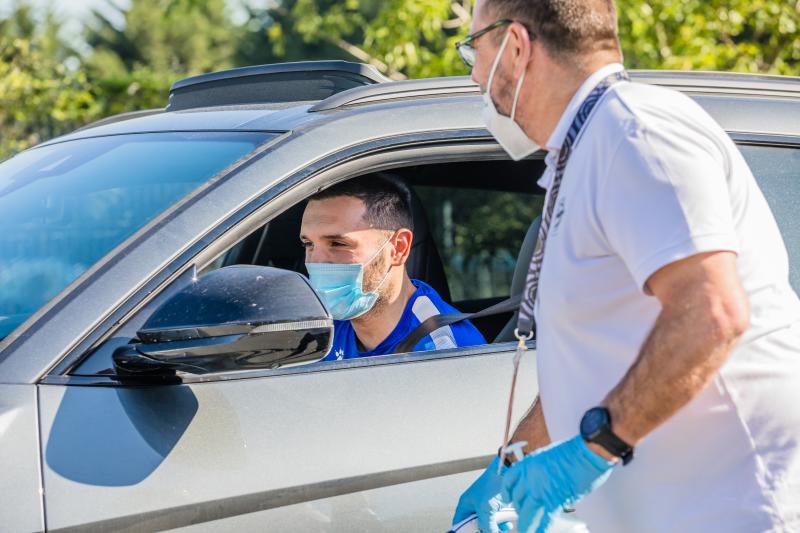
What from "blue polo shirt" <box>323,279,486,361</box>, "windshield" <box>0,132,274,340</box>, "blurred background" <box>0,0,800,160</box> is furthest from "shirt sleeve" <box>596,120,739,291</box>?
"blurred background" <box>0,0,800,160</box>

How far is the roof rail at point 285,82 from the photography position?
2834 millimetres

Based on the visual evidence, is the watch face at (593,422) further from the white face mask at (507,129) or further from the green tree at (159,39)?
the green tree at (159,39)

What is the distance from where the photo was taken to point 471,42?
5.87 ft

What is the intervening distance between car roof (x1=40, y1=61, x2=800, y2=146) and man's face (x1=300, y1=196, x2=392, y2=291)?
0.30 m

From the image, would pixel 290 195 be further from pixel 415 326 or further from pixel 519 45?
pixel 415 326

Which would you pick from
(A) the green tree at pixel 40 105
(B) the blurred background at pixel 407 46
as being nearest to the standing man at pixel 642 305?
(B) the blurred background at pixel 407 46

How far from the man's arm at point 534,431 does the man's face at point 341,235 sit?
913 mm

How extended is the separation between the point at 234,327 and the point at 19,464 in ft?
1.41

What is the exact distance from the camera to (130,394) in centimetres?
186

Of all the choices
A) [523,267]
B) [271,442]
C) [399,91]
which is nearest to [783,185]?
[523,267]

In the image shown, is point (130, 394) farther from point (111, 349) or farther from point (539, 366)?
point (539, 366)

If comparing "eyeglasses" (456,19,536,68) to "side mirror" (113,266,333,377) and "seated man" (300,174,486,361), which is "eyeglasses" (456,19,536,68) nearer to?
"side mirror" (113,266,333,377)

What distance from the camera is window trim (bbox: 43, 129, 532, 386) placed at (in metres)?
1.85

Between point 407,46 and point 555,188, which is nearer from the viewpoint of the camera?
point 555,188
